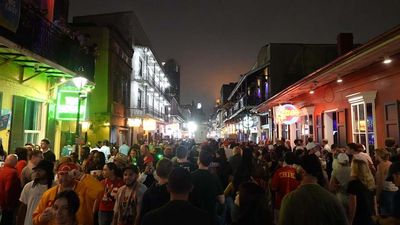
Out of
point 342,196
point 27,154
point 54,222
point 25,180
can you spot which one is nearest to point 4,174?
point 25,180

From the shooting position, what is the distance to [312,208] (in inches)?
126

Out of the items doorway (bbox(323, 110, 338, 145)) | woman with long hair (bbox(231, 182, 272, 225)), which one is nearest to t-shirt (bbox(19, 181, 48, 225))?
woman with long hair (bbox(231, 182, 272, 225))

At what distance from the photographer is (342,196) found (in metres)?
6.02

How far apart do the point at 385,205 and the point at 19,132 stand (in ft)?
33.7

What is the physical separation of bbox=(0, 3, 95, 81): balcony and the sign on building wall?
27 centimetres

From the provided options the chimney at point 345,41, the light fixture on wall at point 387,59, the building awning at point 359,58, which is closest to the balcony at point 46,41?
the building awning at point 359,58

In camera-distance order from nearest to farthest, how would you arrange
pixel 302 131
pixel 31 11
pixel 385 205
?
pixel 385 205
pixel 31 11
pixel 302 131

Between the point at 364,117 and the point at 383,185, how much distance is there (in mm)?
4256

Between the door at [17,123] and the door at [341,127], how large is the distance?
1155cm

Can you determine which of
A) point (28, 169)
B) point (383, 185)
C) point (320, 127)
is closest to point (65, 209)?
point (28, 169)

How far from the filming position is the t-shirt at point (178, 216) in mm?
2764

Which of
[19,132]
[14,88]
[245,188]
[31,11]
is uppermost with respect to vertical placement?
[31,11]

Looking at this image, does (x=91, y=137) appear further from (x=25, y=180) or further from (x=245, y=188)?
(x=245, y=188)

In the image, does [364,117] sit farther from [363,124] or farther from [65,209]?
[65,209]
